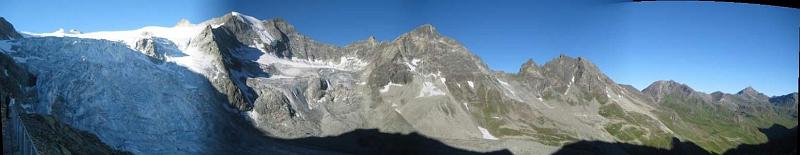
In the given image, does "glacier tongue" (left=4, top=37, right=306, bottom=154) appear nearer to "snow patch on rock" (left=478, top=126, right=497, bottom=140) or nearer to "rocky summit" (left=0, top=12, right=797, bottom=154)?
"rocky summit" (left=0, top=12, right=797, bottom=154)

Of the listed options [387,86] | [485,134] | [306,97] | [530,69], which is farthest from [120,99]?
[530,69]

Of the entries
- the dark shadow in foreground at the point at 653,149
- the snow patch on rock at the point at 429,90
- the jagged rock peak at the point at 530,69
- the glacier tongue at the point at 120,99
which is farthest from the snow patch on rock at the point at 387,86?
the jagged rock peak at the point at 530,69

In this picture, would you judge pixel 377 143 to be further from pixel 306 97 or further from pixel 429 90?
pixel 429 90

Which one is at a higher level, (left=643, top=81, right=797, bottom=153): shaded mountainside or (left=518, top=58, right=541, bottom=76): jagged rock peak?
(left=518, top=58, right=541, bottom=76): jagged rock peak

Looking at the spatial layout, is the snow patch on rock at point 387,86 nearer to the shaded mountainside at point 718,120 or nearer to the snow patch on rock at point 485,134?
the snow patch on rock at point 485,134

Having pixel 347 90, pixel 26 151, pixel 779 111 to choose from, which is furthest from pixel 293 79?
pixel 779 111

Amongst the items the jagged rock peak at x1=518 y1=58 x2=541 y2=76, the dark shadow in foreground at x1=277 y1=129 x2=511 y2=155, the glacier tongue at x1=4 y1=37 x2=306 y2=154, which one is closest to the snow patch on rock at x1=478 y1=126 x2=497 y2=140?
the dark shadow in foreground at x1=277 y1=129 x2=511 y2=155

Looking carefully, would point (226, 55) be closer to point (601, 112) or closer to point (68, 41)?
point (68, 41)
